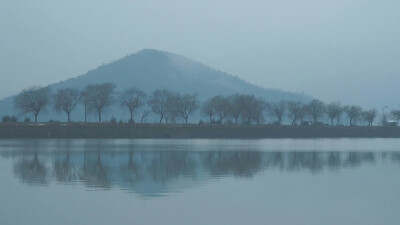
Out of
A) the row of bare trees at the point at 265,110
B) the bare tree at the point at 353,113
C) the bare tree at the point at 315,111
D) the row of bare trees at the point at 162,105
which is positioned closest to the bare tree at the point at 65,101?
the row of bare trees at the point at 162,105

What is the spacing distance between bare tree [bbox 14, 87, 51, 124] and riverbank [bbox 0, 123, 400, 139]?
1453 cm

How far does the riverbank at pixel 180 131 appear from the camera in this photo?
64.9m

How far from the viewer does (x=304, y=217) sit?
1338cm

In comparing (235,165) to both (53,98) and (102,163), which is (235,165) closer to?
(102,163)

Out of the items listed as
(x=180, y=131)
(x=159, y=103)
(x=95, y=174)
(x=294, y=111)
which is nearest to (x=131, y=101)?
(x=159, y=103)

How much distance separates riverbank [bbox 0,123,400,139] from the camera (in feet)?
213

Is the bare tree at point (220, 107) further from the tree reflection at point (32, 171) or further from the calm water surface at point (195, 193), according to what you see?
the calm water surface at point (195, 193)

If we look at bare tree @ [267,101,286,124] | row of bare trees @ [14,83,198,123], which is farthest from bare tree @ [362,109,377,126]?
row of bare trees @ [14,83,198,123]

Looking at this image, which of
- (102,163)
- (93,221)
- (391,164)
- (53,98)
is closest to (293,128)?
(53,98)

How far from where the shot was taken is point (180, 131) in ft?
244

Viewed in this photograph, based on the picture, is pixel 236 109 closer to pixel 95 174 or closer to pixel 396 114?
pixel 396 114

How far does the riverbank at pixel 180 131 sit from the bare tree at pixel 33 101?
1453cm

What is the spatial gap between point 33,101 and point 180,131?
76.1ft

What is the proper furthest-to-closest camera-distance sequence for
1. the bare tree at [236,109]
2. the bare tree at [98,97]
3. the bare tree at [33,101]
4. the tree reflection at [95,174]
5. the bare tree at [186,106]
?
the bare tree at [186,106], the bare tree at [236,109], the bare tree at [98,97], the bare tree at [33,101], the tree reflection at [95,174]
